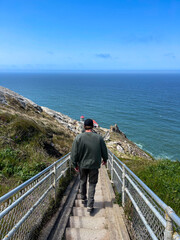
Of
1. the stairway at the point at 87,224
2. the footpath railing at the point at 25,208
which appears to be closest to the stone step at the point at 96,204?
→ the stairway at the point at 87,224

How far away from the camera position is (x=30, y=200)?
375cm

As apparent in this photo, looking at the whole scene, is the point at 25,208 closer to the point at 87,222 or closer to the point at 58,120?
the point at 87,222

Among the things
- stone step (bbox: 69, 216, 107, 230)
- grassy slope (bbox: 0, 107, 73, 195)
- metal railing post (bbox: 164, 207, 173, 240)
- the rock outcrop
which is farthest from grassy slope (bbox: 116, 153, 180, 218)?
the rock outcrop

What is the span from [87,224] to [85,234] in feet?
1.63

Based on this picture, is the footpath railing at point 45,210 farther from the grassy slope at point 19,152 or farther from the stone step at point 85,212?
the grassy slope at point 19,152

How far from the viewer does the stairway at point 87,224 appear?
380 cm

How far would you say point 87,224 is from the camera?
430cm

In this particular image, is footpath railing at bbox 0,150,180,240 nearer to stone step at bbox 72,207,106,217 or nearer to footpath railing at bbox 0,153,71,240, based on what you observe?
footpath railing at bbox 0,153,71,240

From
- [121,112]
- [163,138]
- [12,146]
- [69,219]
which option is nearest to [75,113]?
[121,112]

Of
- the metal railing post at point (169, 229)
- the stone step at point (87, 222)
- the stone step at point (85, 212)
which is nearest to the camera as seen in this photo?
the metal railing post at point (169, 229)

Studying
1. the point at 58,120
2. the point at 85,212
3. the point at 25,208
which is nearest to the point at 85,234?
the point at 85,212

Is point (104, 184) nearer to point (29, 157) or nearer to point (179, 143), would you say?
point (29, 157)

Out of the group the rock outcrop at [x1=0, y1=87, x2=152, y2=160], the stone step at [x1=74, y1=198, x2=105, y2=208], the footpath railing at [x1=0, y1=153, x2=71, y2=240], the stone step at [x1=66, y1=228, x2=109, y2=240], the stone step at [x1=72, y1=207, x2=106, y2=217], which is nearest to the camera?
the footpath railing at [x1=0, y1=153, x2=71, y2=240]

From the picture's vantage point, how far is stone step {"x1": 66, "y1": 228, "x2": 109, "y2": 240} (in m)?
3.74
